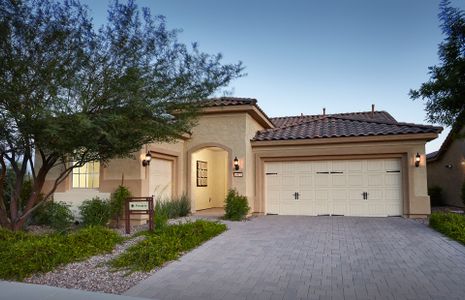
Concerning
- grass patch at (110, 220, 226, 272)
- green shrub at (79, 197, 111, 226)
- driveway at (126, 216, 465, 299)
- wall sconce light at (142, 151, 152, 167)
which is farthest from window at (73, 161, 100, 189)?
driveway at (126, 216, 465, 299)

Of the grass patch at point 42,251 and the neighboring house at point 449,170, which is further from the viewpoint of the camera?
the neighboring house at point 449,170

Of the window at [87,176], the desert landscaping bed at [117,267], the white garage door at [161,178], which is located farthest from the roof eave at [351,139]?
the desert landscaping bed at [117,267]

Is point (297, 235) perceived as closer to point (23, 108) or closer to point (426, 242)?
point (426, 242)

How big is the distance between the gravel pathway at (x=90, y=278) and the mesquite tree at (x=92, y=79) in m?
2.37

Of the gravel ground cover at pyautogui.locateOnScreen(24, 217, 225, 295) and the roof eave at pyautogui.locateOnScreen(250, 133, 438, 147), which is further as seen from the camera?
the roof eave at pyautogui.locateOnScreen(250, 133, 438, 147)

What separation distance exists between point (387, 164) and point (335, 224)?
388 cm

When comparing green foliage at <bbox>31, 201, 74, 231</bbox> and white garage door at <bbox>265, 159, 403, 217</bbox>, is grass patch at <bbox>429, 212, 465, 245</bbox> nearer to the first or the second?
white garage door at <bbox>265, 159, 403, 217</bbox>

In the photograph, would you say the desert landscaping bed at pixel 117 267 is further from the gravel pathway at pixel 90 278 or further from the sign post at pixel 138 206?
the sign post at pixel 138 206

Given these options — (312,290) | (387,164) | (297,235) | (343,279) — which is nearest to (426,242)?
(297,235)

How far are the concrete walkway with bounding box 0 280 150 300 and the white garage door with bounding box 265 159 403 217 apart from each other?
1024 centimetres

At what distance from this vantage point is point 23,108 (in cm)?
664

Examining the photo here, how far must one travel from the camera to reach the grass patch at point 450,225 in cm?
838

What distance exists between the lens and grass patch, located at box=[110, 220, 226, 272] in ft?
20.4

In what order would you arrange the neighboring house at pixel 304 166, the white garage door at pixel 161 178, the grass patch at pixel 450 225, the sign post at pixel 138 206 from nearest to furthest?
the grass patch at pixel 450 225, the sign post at pixel 138 206, the white garage door at pixel 161 178, the neighboring house at pixel 304 166
